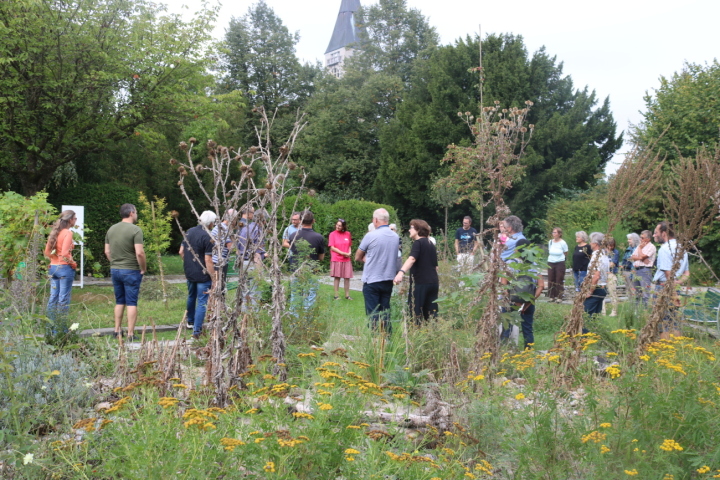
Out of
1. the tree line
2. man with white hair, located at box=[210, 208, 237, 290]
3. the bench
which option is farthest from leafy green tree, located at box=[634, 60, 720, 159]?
man with white hair, located at box=[210, 208, 237, 290]

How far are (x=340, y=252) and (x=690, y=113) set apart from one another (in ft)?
40.0

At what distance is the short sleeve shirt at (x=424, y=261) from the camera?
655 centimetres

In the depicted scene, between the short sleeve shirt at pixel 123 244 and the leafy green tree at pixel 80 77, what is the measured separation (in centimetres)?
790

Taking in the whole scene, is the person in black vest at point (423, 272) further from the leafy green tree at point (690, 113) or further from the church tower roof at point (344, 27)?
the church tower roof at point (344, 27)

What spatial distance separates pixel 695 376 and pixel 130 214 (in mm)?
6046

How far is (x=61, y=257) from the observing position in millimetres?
7094

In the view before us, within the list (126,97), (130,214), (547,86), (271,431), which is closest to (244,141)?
(547,86)

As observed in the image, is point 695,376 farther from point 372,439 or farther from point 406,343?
point 406,343

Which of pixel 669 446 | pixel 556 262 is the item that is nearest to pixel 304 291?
pixel 669 446

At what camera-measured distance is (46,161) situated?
47.6 feet

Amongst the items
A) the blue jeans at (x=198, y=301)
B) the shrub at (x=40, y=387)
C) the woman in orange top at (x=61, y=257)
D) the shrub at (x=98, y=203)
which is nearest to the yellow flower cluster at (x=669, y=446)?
the shrub at (x=40, y=387)

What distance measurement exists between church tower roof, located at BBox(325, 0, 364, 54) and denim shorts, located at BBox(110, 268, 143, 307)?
7847cm

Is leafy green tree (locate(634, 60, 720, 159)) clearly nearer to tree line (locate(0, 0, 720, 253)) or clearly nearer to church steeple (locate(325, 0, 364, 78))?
tree line (locate(0, 0, 720, 253))

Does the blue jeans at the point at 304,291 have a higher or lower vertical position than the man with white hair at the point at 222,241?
lower
